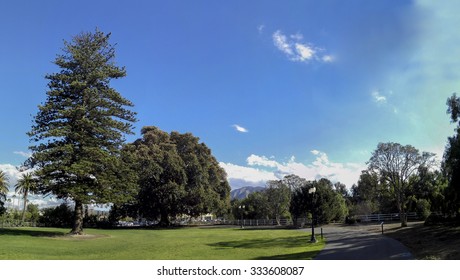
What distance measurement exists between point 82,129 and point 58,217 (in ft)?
83.5

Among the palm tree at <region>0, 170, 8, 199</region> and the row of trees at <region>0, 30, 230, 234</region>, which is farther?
the palm tree at <region>0, 170, 8, 199</region>

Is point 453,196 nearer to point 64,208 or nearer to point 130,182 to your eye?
point 130,182

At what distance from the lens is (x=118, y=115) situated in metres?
31.1

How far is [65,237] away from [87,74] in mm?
12200

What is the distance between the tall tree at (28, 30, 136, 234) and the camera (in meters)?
28.0

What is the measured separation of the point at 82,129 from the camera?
95.0 feet

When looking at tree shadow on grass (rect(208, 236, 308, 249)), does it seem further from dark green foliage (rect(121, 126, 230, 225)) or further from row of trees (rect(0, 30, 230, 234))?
dark green foliage (rect(121, 126, 230, 225))

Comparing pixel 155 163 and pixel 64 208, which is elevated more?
pixel 155 163

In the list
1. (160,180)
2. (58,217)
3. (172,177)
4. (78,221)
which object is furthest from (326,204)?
(58,217)

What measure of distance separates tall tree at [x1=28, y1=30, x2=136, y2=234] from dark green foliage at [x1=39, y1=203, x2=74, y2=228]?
21.0 m

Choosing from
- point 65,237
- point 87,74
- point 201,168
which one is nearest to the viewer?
point 65,237

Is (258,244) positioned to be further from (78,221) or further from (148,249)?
(78,221)

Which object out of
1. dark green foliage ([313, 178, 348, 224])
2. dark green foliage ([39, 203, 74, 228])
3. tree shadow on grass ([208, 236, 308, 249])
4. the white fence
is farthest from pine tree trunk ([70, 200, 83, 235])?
the white fence
